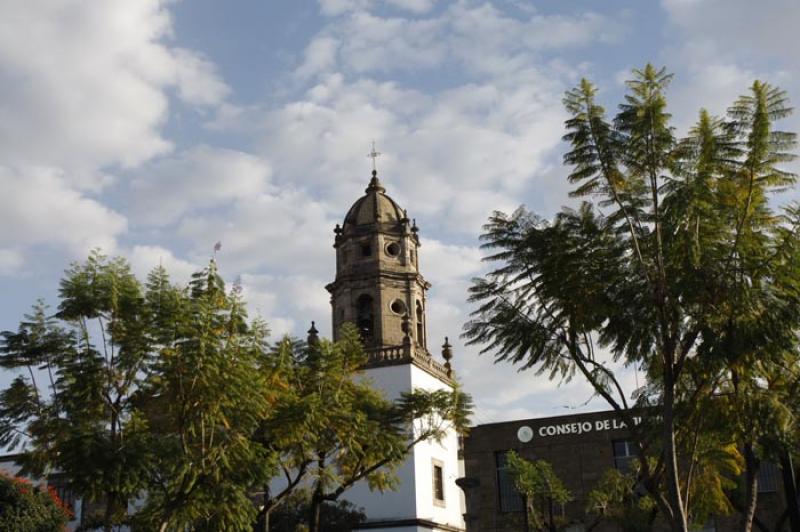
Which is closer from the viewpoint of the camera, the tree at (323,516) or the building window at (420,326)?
the tree at (323,516)

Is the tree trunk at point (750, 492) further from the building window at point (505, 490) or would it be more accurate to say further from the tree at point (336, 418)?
the building window at point (505, 490)

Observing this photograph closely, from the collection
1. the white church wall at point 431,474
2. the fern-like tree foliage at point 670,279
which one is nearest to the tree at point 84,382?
the fern-like tree foliage at point 670,279

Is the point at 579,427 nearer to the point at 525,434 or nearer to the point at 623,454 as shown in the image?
the point at 623,454

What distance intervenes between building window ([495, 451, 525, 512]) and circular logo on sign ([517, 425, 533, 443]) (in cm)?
104

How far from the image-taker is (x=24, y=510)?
28.7 meters

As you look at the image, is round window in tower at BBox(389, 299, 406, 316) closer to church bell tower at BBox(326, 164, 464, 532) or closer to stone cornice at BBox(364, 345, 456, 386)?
church bell tower at BBox(326, 164, 464, 532)

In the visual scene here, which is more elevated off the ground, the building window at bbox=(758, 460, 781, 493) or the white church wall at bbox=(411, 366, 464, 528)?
the white church wall at bbox=(411, 366, 464, 528)

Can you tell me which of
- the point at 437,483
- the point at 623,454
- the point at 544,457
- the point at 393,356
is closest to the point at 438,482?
the point at 437,483

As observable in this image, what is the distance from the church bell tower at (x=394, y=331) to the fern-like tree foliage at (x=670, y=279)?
26.9 meters

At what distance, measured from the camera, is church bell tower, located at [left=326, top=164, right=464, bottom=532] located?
4541cm

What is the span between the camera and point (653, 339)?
17.7 m

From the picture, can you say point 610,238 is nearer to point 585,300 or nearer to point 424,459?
point 585,300

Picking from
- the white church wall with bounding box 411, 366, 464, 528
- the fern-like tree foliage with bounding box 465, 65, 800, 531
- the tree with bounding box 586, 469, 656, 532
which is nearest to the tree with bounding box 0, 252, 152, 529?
the fern-like tree foliage with bounding box 465, 65, 800, 531

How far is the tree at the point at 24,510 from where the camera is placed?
28078 mm
